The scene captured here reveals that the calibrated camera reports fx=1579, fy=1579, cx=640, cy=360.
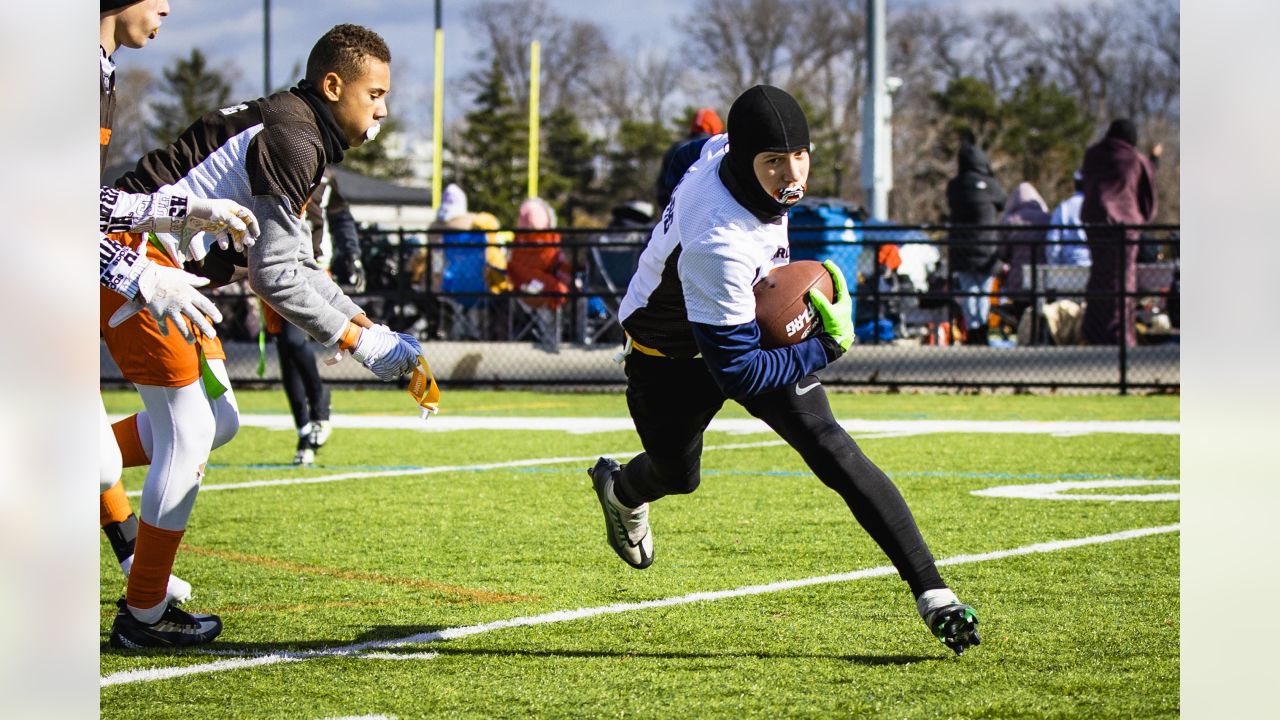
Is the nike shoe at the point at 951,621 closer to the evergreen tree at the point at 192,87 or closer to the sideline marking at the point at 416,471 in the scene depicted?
the sideline marking at the point at 416,471

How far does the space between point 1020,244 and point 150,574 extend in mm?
11197

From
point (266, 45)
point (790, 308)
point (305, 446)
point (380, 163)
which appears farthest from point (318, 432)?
point (380, 163)

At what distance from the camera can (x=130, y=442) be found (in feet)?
18.7

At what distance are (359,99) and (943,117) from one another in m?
51.2

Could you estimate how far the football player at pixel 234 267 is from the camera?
4426mm

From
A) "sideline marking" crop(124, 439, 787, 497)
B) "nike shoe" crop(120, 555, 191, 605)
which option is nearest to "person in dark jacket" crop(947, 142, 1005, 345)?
"sideline marking" crop(124, 439, 787, 497)

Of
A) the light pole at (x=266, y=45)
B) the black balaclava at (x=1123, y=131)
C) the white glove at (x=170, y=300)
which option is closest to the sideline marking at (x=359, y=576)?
the white glove at (x=170, y=300)

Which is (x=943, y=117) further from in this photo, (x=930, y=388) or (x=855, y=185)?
(x=930, y=388)

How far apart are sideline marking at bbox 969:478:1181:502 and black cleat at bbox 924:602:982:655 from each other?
11.6 feet

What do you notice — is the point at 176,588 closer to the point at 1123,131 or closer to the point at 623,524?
the point at 623,524
